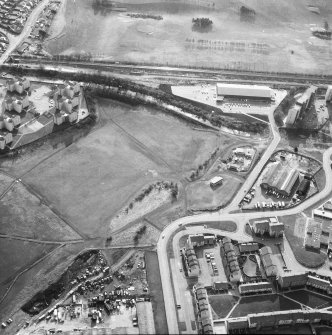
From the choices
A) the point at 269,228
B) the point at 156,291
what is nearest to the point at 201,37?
the point at 269,228

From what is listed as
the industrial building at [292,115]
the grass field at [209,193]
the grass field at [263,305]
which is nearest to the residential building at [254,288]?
the grass field at [263,305]

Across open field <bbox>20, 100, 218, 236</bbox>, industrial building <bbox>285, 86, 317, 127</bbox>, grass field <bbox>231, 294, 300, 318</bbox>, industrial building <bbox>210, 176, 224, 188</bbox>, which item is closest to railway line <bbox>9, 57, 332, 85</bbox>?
industrial building <bbox>285, 86, 317, 127</bbox>

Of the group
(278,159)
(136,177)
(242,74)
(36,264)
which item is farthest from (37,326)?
(242,74)

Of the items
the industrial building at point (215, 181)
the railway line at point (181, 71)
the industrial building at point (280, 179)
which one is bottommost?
the industrial building at point (215, 181)

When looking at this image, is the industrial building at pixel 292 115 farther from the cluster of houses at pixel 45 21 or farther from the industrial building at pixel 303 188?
the cluster of houses at pixel 45 21

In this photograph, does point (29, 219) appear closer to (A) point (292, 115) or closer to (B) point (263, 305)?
(B) point (263, 305)

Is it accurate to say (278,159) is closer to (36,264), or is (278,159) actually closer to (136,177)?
(136,177)
